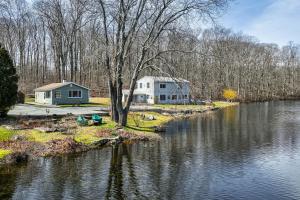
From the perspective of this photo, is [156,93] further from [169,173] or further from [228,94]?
[169,173]

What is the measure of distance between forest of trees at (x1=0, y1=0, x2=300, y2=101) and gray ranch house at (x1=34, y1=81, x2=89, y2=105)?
4.38m

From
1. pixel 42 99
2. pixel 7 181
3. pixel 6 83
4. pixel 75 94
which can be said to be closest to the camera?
pixel 7 181

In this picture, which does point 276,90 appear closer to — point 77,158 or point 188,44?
point 188,44

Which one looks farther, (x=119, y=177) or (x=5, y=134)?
(x=5, y=134)

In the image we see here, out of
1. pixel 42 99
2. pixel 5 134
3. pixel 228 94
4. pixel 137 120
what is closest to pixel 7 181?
pixel 5 134

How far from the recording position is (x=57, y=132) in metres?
33.6

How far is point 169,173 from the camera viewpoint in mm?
22641

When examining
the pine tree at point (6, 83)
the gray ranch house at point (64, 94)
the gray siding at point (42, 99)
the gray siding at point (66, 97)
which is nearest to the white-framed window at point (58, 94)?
the gray ranch house at point (64, 94)

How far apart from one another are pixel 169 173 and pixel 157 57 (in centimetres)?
1846

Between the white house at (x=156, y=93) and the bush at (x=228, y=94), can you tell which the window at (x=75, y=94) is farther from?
the bush at (x=228, y=94)

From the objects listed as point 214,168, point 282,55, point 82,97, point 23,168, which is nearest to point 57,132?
point 23,168

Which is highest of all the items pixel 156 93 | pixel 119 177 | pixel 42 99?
pixel 156 93

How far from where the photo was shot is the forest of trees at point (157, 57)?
3950cm

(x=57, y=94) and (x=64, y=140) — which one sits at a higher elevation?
(x=57, y=94)
